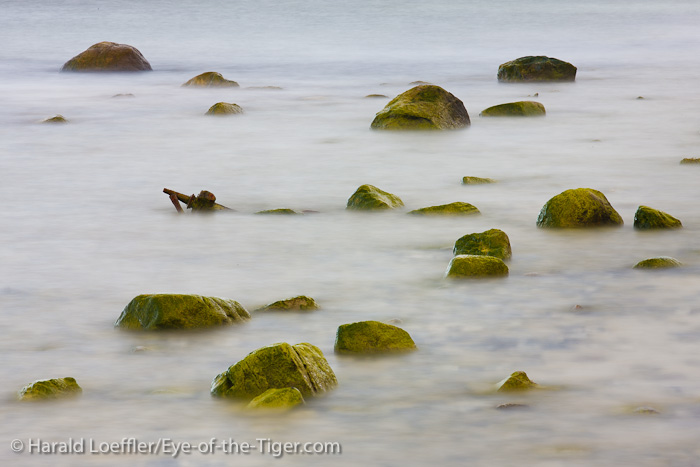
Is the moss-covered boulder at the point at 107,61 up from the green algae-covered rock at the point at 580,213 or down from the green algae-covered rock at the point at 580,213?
down

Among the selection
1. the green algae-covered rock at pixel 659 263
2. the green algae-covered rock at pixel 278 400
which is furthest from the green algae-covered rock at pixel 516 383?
the green algae-covered rock at pixel 659 263

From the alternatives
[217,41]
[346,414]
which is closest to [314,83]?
[217,41]

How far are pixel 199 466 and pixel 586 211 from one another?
364 cm

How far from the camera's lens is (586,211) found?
624cm

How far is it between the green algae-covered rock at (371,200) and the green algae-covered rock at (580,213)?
1.02 metres

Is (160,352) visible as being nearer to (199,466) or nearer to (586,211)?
(199,466)

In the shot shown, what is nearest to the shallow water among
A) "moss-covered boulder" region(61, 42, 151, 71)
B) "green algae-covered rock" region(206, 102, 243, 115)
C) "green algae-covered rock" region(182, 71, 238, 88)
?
"green algae-covered rock" region(206, 102, 243, 115)

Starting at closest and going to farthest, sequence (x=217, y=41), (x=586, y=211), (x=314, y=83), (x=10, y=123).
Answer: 1. (x=586, y=211)
2. (x=10, y=123)
3. (x=314, y=83)
4. (x=217, y=41)

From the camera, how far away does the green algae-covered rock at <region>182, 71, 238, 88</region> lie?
16.3m

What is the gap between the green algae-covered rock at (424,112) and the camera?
10789mm

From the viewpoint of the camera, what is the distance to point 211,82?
16.3m

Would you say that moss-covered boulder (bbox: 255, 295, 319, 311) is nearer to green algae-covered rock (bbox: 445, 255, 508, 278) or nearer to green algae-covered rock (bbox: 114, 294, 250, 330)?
green algae-covered rock (bbox: 114, 294, 250, 330)

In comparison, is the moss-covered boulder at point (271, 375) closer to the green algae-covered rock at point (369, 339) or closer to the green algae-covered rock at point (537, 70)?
the green algae-covered rock at point (369, 339)

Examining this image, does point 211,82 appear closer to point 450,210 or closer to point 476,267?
point 450,210
